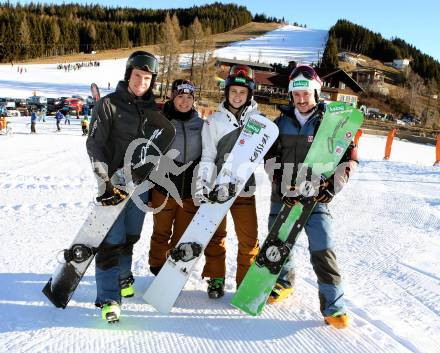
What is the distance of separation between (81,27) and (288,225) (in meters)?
99.2

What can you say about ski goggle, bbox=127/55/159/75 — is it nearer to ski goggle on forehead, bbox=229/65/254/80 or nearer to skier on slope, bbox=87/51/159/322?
skier on slope, bbox=87/51/159/322

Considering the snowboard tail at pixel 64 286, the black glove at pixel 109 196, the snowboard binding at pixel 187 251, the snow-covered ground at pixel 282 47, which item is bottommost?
the snowboard tail at pixel 64 286

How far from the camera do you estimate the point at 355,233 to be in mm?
5113

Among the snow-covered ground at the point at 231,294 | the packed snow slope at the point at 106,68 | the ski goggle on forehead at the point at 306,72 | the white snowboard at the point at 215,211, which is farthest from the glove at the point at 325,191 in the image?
the packed snow slope at the point at 106,68

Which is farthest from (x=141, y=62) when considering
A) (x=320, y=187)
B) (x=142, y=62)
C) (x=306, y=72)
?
(x=320, y=187)

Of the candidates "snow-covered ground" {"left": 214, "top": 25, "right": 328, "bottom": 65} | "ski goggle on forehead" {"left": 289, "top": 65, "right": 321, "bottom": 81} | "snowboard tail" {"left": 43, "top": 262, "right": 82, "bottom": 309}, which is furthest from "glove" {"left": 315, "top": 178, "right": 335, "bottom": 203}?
"snow-covered ground" {"left": 214, "top": 25, "right": 328, "bottom": 65}

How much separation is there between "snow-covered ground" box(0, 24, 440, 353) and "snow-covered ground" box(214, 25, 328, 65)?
6984cm

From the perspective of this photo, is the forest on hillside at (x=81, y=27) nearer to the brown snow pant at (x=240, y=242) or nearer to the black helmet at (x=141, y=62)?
the black helmet at (x=141, y=62)

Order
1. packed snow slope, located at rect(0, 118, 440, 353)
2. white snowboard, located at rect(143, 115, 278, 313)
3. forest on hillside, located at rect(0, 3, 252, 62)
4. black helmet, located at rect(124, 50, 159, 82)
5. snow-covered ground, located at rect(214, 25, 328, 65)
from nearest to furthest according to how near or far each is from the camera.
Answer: packed snow slope, located at rect(0, 118, 440, 353)
black helmet, located at rect(124, 50, 159, 82)
white snowboard, located at rect(143, 115, 278, 313)
forest on hillside, located at rect(0, 3, 252, 62)
snow-covered ground, located at rect(214, 25, 328, 65)

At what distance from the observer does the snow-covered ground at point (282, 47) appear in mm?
80562

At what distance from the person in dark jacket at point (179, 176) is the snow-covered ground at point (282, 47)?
72014 mm

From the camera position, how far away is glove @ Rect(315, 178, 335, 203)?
2.80 m

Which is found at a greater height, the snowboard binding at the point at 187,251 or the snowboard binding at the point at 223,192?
the snowboard binding at the point at 223,192

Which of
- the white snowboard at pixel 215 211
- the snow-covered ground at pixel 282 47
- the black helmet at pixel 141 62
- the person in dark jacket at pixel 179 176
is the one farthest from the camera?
the snow-covered ground at pixel 282 47
